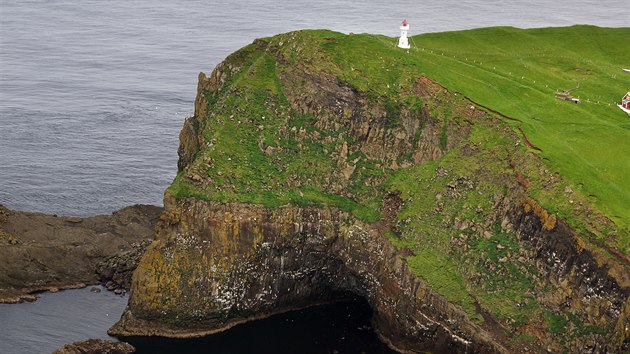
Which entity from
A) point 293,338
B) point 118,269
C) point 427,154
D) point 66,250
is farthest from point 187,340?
point 427,154

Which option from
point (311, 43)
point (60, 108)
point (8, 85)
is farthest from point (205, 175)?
point (8, 85)

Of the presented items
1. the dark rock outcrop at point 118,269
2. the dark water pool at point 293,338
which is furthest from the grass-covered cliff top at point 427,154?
the dark rock outcrop at point 118,269

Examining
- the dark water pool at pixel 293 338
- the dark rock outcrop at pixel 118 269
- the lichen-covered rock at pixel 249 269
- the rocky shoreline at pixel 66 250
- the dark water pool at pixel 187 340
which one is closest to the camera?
the dark water pool at pixel 187 340

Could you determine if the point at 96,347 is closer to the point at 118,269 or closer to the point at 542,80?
the point at 118,269

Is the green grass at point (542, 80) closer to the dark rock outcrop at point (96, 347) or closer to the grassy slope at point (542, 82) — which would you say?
the grassy slope at point (542, 82)

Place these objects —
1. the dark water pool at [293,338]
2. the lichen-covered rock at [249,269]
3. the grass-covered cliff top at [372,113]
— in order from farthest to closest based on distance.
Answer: the grass-covered cliff top at [372,113] → the lichen-covered rock at [249,269] → the dark water pool at [293,338]

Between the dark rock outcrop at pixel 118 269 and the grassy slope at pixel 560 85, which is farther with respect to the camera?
the dark rock outcrop at pixel 118 269
